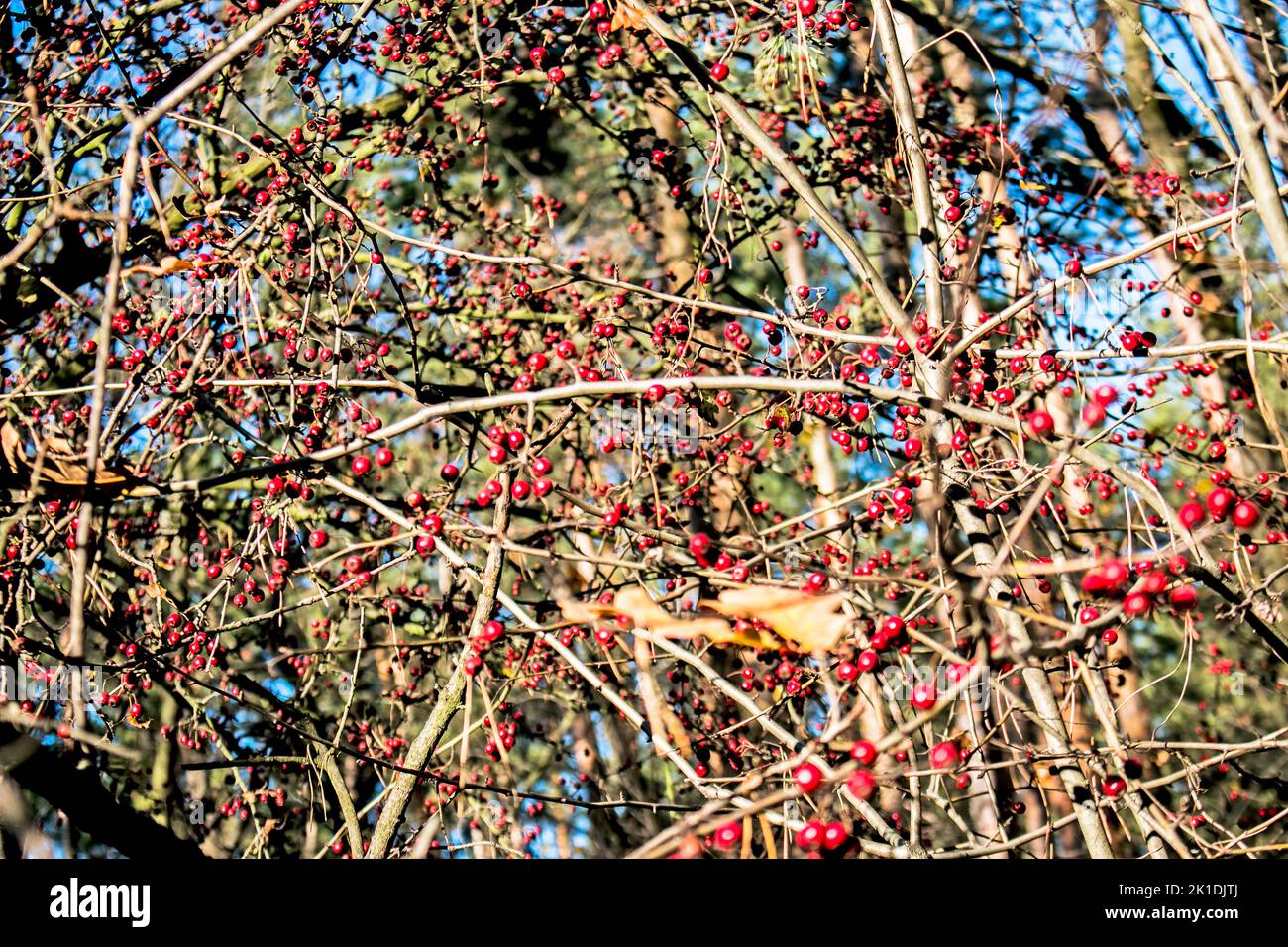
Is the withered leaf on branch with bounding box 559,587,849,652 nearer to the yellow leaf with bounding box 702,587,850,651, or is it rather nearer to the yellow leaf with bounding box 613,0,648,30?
the yellow leaf with bounding box 702,587,850,651

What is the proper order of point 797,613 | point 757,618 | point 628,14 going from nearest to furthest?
point 797,613, point 757,618, point 628,14

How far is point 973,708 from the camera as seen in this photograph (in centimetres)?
242

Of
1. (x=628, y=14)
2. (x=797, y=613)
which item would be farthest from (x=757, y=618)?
(x=628, y=14)

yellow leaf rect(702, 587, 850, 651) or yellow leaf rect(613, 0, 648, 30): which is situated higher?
yellow leaf rect(613, 0, 648, 30)

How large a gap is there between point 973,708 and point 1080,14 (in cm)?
372

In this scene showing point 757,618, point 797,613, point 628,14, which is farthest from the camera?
point 628,14

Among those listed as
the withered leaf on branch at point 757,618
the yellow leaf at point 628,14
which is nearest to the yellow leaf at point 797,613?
the withered leaf on branch at point 757,618

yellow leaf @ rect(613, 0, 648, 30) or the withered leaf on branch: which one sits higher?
yellow leaf @ rect(613, 0, 648, 30)

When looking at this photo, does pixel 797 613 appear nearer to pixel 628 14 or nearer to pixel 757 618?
pixel 757 618

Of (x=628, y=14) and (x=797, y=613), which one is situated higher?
(x=628, y=14)

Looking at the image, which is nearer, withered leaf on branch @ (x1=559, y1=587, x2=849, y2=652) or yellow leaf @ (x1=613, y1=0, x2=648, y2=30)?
withered leaf on branch @ (x1=559, y1=587, x2=849, y2=652)

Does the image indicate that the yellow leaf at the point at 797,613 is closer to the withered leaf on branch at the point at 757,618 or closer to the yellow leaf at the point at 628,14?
the withered leaf on branch at the point at 757,618

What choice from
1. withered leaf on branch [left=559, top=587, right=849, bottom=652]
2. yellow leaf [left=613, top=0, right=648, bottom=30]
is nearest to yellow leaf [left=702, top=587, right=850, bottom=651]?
withered leaf on branch [left=559, top=587, right=849, bottom=652]
